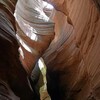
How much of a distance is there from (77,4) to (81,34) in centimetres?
36

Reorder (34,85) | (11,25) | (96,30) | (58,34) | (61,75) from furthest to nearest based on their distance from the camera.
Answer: (58,34) < (61,75) < (34,85) < (96,30) < (11,25)

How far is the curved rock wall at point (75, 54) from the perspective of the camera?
3.32 meters

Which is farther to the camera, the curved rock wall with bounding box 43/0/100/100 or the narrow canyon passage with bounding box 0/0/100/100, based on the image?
the curved rock wall with bounding box 43/0/100/100

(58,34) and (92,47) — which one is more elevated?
(92,47)

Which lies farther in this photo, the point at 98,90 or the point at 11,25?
the point at 98,90

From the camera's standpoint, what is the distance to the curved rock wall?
10.9 feet

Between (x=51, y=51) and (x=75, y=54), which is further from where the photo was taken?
(x=51, y=51)

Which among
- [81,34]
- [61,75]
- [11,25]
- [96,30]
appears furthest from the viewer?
[61,75]

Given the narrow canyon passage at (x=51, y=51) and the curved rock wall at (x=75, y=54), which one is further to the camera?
the curved rock wall at (x=75, y=54)

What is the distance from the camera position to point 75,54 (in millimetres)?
4137

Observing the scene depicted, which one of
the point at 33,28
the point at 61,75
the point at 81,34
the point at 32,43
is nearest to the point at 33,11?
the point at 33,28

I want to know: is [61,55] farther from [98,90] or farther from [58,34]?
[98,90]

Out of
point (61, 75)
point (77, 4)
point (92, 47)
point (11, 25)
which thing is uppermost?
point (11, 25)

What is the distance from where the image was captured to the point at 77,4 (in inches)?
145
